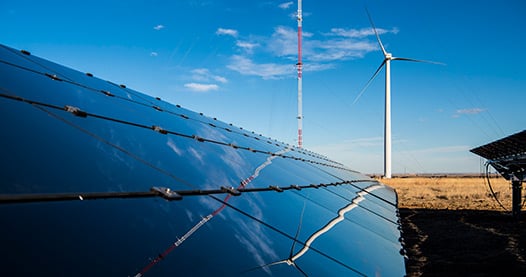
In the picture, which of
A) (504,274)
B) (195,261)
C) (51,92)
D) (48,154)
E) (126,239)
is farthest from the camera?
(504,274)

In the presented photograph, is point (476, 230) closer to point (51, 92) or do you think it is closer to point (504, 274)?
point (504, 274)

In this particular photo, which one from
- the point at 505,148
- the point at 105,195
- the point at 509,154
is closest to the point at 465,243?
the point at 509,154

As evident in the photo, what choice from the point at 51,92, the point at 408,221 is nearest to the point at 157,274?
the point at 51,92

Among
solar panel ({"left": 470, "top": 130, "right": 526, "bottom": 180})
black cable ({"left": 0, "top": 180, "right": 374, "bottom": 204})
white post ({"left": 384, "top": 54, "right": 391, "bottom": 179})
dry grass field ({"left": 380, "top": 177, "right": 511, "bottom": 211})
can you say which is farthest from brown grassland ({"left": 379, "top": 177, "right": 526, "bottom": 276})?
white post ({"left": 384, "top": 54, "right": 391, "bottom": 179})

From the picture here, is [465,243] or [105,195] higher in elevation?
[105,195]

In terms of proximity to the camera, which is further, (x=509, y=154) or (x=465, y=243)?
(x=509, y=154)

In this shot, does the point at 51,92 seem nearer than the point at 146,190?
No

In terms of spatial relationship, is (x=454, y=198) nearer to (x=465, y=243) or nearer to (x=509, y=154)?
(x=509, y=154)

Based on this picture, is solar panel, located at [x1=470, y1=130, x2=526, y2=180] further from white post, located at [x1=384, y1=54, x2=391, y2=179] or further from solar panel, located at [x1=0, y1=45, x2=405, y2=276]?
white post, located at [x1=384, y1=54, x2=391, y2=179]

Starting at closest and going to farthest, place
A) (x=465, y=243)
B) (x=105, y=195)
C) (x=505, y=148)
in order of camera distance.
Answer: (x=105, y=195), (x=465, y=243), (x=505, y=148)
